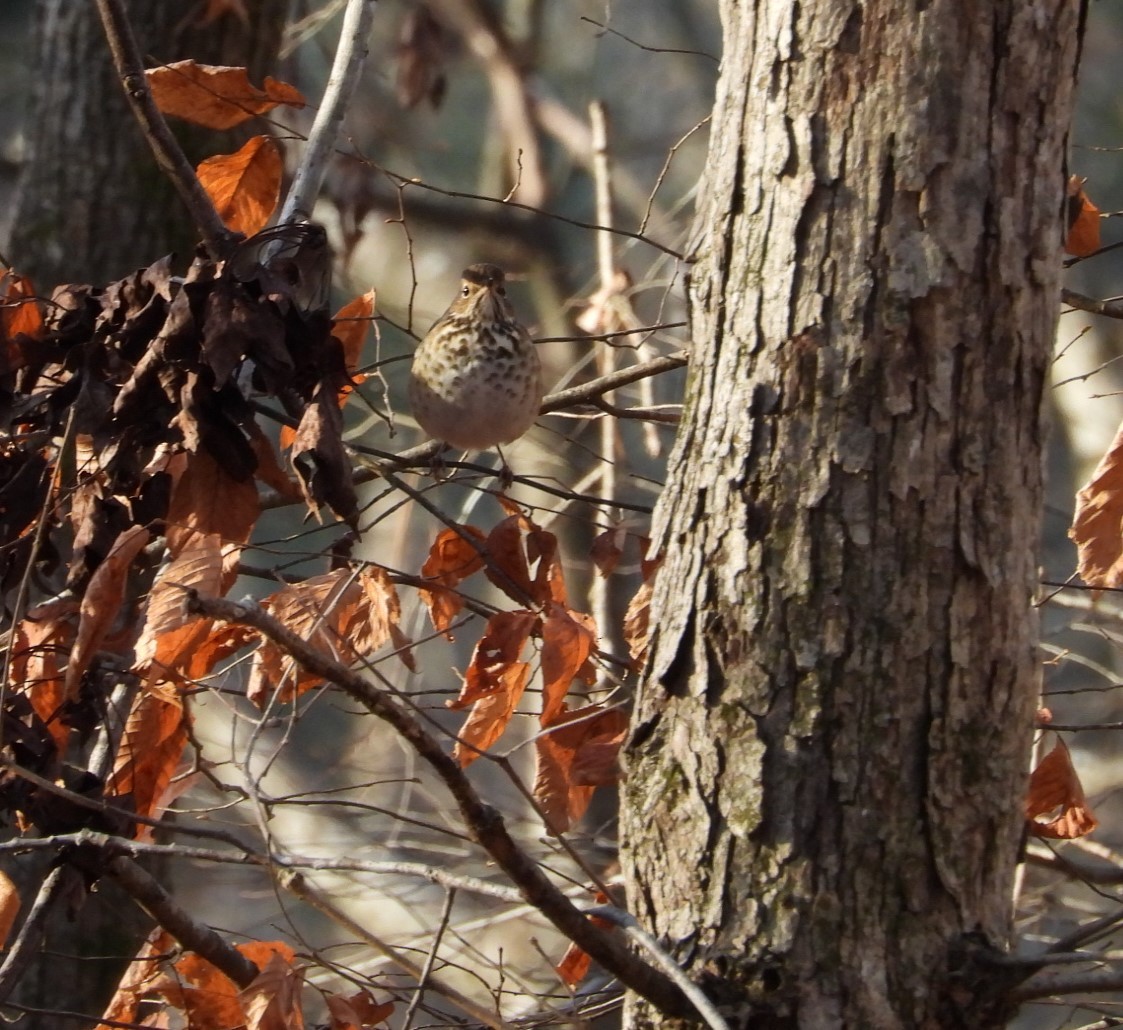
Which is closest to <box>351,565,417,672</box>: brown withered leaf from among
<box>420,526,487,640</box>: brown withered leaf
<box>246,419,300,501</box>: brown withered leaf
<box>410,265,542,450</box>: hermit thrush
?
<box>420,526,487,640</box>: brown withered leaf

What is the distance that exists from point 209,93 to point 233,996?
4.54 ft

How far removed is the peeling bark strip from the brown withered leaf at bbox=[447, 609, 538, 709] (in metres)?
0.38

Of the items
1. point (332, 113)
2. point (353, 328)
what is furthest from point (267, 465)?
point (332, 113)

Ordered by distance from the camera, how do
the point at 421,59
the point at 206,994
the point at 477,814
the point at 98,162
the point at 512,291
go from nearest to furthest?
the point at 477,814
the point at 206,994
the point at 98,162
the point at 421,59
the point at 512,291

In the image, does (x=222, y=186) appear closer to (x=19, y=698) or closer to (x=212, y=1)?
(x=19, y=698)

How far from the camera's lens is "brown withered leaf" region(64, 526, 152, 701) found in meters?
1.71

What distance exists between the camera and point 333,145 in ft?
8.32

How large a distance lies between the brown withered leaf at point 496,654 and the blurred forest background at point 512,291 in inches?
73.1

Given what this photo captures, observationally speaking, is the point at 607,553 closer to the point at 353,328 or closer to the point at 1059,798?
the point at 353,328

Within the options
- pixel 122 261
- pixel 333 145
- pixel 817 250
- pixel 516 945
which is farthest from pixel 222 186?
pixel 516 945

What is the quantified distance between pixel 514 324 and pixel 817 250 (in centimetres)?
179

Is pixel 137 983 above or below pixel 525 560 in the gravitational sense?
below

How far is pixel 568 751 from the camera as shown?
2270 millimetres

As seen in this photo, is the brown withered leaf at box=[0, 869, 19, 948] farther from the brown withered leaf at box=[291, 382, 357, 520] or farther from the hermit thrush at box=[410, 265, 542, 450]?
the hermit thrush at box=[410, 265, 542, 450]
